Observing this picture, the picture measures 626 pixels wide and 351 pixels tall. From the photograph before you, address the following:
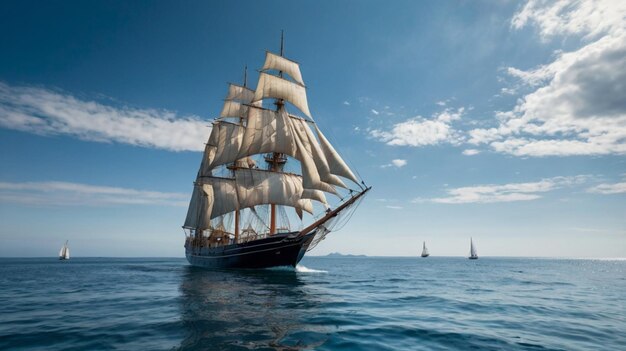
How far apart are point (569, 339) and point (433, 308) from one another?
23.0ft

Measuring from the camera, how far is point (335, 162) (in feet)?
156

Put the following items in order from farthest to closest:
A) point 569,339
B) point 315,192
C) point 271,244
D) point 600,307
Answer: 1. point 315,192
2. point 271,244
3. point 600,307
4. point 569,339

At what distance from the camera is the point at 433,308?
18.6 m

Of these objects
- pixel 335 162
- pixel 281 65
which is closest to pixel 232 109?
pixel 281 65

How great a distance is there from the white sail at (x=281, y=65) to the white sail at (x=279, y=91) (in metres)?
2.12

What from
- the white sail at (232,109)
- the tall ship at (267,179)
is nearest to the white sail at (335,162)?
the tall ship at (267,179)

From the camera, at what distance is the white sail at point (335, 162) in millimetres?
46344

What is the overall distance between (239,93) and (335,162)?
40.8m

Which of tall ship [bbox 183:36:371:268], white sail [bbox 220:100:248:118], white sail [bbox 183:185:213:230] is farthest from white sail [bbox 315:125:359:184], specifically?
white sail [bbox 183:185:213:230]

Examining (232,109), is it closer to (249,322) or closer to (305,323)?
(249,322)

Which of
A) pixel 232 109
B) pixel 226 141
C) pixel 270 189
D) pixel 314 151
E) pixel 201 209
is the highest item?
pixel 232 109

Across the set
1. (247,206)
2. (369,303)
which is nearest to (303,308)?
(369,303)

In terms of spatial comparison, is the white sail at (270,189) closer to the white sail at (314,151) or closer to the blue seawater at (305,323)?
the white sail at (314,151)

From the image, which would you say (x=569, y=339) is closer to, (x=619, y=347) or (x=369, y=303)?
(x=619, y=347)
